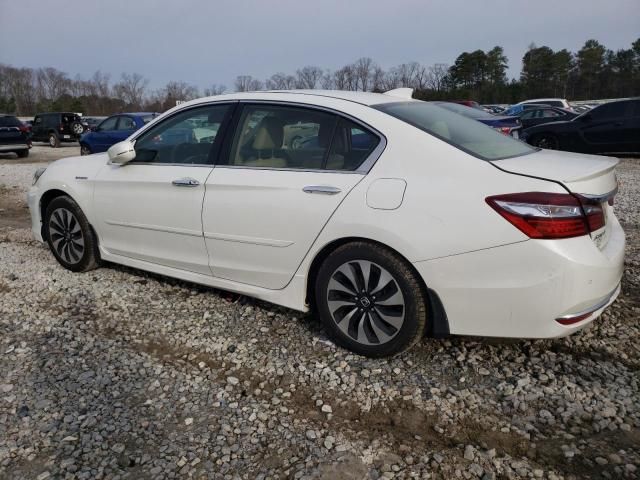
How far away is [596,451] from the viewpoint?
7.43 ft

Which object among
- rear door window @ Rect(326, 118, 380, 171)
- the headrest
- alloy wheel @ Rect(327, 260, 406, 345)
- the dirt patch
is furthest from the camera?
the dirt patch

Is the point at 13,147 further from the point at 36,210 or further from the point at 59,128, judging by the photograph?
the point at 36,210

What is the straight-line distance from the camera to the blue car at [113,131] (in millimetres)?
15469

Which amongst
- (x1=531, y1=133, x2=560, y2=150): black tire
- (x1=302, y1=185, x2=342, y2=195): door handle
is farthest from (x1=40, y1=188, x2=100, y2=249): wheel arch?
(x1=531, y1=133, x2=560, y2=150): black tire

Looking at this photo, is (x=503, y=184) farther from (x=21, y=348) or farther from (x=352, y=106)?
(x=21, y=348)

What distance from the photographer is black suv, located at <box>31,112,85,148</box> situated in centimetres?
2389

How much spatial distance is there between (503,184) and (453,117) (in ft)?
3.62

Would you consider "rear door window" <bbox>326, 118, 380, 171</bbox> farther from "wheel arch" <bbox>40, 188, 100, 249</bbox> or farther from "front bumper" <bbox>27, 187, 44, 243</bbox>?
"front bumper" <bbox>27, 187, 44, 243</bbox>

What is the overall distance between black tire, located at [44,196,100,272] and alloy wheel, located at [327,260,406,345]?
2.57m

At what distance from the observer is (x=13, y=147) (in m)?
18.3

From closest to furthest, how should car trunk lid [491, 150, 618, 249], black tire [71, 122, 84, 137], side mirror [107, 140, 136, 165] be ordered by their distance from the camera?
car trunk lid [491, 150, 618, 249]
side mirror [107, 140, 136, 165]
black tire [71, 122, 84, 137]

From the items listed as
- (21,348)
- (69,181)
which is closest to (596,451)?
(21,348)

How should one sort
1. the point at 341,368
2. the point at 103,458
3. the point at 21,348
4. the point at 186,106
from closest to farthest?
the point at 103,458 → the point at 341,368 → the point at 21,348 → the point at 186,106

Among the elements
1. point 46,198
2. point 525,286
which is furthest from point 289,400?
point 46,198
